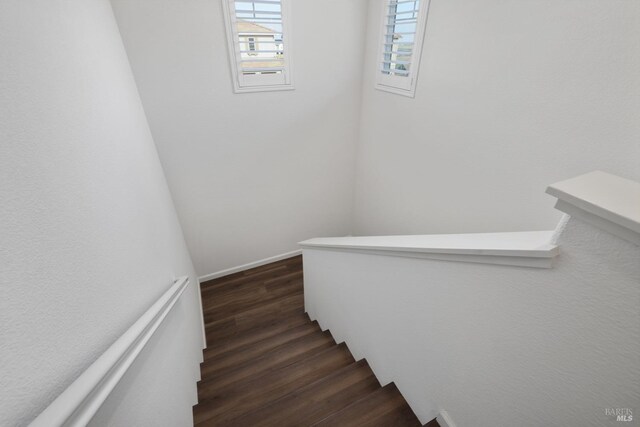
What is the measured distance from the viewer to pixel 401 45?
2430mm

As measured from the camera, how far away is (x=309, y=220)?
12.3ft

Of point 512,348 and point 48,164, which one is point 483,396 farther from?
point 48,164

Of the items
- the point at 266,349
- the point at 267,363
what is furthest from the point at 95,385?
the point at 266,349

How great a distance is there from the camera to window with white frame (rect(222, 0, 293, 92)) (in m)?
2.40

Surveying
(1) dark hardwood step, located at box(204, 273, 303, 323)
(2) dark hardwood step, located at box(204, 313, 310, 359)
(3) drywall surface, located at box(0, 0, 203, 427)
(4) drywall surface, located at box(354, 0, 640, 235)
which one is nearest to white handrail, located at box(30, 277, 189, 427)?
(3) drywall surface, located at box(0, 0, 203, 427)

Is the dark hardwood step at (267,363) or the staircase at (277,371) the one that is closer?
the staircase at (277,371)

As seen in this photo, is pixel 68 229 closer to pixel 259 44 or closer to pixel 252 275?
pixel 259 44

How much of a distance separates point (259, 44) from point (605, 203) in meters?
2.71

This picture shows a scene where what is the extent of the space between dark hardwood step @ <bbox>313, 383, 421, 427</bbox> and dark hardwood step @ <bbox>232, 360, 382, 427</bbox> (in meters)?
0.09

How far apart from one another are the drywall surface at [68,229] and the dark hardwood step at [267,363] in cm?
52

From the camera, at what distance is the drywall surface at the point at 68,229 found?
59 centimetres

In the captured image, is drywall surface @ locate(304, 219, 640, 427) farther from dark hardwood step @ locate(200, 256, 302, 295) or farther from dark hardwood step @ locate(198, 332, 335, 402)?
dark hardwood step @ locate(200, 256, 302, 295)

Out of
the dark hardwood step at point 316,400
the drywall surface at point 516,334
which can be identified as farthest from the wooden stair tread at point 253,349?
the drywall surface at point 516,334

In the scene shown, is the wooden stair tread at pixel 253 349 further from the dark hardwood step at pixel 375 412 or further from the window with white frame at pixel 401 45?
the window with white frame at pixel 401 45
